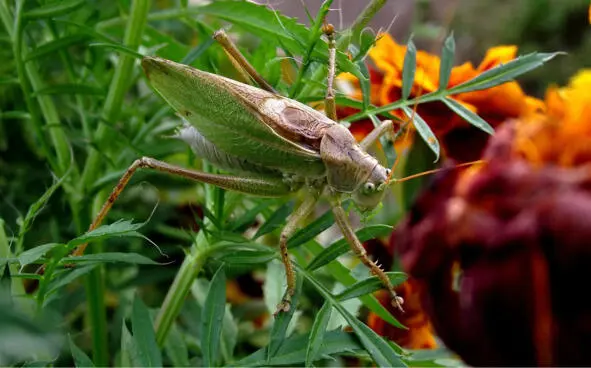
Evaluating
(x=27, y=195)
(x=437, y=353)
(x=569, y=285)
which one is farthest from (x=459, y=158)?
(x=27, y=195)

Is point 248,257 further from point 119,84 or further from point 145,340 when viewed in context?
point 119,84

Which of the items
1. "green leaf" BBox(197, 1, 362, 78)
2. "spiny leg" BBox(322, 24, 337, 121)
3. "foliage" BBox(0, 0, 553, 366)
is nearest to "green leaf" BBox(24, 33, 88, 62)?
"foliage" BBox(0, 0, 553, 366)

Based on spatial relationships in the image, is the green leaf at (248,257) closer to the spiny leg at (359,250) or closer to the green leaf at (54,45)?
the spiny leg at (359,250)

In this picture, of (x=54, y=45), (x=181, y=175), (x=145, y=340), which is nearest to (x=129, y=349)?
(x=145, y=340)

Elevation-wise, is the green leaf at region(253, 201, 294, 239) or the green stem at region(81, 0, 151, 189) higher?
the green stem at region(81, 0, 151, 189)

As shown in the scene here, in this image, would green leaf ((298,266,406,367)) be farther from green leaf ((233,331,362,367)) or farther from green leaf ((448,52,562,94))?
green leaf ((448,52,562,94))

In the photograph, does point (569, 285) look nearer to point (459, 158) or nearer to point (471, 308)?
point (471, 308)
